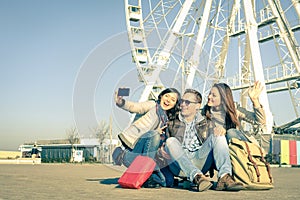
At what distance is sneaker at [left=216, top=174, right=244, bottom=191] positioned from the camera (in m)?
3.98

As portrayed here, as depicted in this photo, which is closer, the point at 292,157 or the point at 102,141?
the point at 292,157

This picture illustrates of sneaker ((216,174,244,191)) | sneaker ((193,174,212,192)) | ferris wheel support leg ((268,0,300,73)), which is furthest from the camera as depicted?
ferris wheel support leg ((268,0,300,73))

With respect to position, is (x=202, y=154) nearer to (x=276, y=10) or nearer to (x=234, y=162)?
(x=234, y=162)

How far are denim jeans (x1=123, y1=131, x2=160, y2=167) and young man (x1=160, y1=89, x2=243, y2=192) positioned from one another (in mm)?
99

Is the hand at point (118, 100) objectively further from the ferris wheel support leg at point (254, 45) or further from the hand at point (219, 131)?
the ferris wheel support leg at point (254, 45)

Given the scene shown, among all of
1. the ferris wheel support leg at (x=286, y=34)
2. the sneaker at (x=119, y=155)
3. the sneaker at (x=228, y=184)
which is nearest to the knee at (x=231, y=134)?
the sneaker at (x=228, y=184)

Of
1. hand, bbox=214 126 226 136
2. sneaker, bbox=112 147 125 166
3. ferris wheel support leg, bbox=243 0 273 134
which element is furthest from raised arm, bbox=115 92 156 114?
ferris wheel support leg, bbox=243 0 273 134

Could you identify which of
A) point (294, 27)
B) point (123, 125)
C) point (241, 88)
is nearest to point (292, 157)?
point (241, 88)

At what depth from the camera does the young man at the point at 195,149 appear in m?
4.00

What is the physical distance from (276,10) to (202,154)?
1489 centimetres

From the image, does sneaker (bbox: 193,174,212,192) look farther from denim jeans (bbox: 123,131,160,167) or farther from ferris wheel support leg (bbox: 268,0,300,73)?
ferris wheel support leg (bbox: 268,0,300,73)

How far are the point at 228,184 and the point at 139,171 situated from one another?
0.88 m

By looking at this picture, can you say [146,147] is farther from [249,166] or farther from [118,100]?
[249,166]

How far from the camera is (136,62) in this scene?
2022 centimetres
